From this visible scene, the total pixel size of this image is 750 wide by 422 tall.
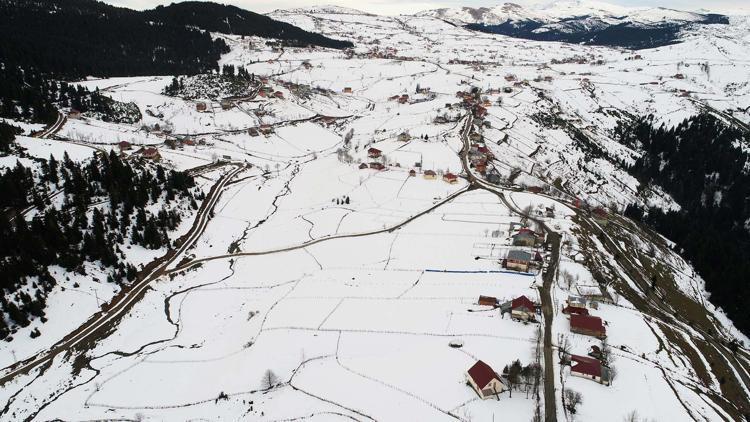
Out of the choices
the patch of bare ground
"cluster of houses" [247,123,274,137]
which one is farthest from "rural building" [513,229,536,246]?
"cluster of houses" [247,123,274,137]

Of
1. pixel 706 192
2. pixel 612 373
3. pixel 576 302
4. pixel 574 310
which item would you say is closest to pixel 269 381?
pixel 612 373

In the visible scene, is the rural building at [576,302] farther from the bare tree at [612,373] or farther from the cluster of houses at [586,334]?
the bare tree at [612,373]

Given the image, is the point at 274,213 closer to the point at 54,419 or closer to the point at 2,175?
the point at 2,175

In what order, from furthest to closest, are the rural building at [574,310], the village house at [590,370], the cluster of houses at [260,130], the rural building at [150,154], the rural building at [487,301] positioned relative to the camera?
1. the cluster of houses at [260,130]
2. the rural building at [150,154]
3. the rural building at [487,301]
4. the rural building at [574,310]
5. the village house at [590,370]

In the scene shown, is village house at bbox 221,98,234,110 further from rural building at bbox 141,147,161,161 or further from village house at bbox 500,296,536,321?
village house at bbox 500,296,536,321

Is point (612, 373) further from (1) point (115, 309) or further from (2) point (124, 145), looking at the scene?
(2) point (124, 145)

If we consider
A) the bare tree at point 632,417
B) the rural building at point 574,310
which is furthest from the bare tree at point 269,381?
the rural building at point 574,310
